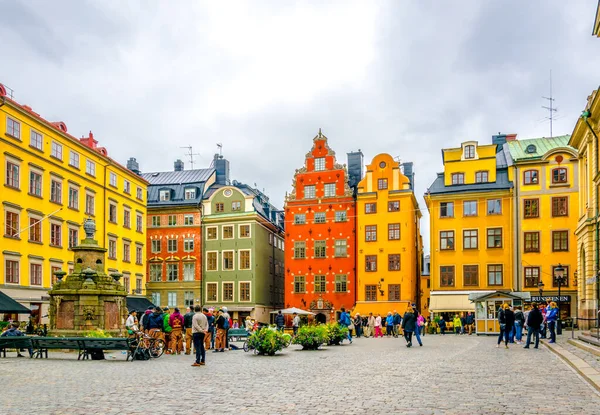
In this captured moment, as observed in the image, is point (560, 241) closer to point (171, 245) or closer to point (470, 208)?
point (470, 208)

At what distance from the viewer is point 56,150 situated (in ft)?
143

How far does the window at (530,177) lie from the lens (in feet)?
166

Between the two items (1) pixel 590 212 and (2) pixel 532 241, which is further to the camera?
(2) pixel 532 241

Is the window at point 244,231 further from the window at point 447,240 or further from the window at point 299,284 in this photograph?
the window at point 447,240

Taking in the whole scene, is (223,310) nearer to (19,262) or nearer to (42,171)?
(19,262)

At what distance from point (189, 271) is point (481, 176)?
26862 millimetres

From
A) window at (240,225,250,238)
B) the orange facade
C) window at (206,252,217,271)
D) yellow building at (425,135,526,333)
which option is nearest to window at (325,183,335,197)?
the orange facade

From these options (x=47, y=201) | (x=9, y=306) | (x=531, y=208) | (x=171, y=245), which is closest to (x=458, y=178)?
(x=531, y=208)

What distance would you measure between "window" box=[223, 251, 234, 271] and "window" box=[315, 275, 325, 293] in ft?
26.2

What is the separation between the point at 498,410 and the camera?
966 centimetres

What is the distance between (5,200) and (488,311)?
2776 centimetres

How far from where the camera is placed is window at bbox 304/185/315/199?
192ft

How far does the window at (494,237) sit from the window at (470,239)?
996 mm

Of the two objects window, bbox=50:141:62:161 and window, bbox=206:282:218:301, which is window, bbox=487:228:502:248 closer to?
window, bbox=206:282:218:301
